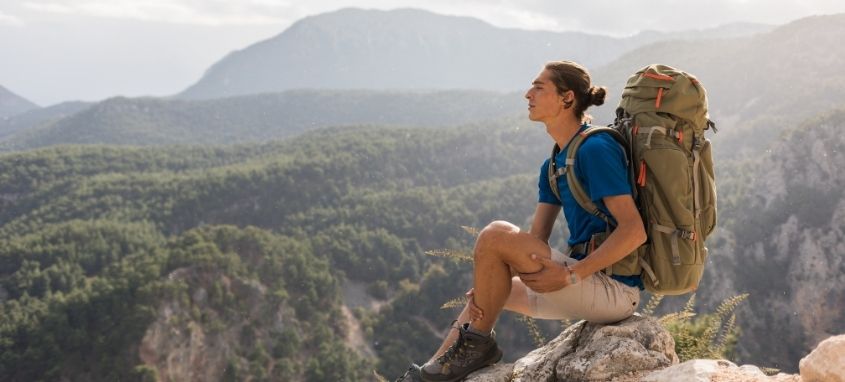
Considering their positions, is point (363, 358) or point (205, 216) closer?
point (363, 358)

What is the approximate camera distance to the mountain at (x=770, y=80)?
109 m

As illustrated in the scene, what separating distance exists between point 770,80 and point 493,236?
6099 inches

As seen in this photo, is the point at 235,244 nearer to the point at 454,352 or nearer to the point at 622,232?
the point at 454,352

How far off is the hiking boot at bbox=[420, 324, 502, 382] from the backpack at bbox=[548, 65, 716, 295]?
1.23m

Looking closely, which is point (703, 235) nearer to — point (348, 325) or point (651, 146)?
point (651, 146)

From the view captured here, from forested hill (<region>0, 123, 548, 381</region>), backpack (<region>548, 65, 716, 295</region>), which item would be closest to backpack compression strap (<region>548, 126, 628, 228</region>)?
backpack (<region>548, 65, 716, 295</region>)

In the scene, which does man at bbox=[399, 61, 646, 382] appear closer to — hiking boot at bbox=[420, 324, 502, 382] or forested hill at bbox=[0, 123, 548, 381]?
hiking boot at bbox=[420, 324, 502, 382]

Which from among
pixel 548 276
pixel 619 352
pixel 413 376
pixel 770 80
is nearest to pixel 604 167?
pixel 548 276

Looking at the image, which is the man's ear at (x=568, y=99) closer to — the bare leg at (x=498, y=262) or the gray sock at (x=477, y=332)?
the bare leg at (x=498, y=262)

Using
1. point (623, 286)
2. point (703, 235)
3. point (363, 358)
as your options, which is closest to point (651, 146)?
point (703, 235)

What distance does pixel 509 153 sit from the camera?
142 meters

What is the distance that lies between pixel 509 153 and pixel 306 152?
46939mm

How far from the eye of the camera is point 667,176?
4211 mm

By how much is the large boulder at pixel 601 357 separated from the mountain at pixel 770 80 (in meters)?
109
